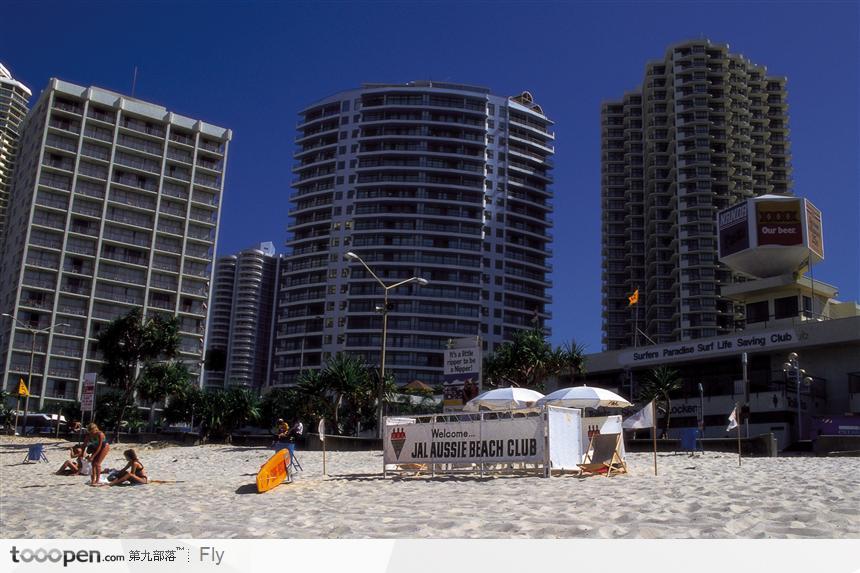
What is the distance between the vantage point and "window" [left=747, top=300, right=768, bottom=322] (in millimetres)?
60094

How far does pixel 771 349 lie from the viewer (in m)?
54.6

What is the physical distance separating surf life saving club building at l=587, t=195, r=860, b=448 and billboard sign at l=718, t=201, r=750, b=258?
0.24 ft

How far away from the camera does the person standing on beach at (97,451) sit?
17.6m

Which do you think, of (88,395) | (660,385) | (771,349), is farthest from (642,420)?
(771,349)

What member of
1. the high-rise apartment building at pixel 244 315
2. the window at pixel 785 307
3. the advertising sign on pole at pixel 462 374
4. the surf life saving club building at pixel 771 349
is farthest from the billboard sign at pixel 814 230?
the high-rise apartment building at pixel 244 315

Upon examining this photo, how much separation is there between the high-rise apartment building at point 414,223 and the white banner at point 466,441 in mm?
85157

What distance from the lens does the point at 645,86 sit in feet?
396

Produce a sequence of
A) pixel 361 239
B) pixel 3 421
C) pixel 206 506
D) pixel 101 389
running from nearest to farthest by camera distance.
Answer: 1. pixel 206 506
2. pixel 3 421
3. pixel 101 389
4. pixel 361 239

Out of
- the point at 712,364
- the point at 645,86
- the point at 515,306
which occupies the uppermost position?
the point at 645,86

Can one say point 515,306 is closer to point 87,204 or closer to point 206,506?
point 87,204

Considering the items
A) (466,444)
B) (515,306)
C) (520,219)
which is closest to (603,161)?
(520,219)

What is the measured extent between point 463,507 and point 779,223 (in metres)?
52.7

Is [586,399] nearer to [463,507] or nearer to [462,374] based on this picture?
[462,374]

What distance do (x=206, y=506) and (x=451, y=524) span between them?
492 cm
